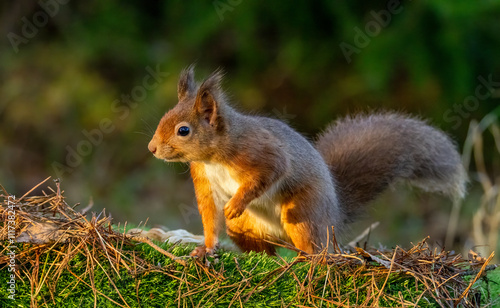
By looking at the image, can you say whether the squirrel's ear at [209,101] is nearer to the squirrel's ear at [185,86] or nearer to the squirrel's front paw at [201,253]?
the squirrel's ear at [185,86]

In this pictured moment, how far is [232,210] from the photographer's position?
225 centimetres

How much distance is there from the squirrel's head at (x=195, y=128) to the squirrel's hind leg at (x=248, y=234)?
0.35m

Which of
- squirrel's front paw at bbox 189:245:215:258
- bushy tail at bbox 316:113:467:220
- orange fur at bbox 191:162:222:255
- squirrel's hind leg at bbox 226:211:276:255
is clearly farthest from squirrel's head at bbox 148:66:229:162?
→ bushy tail at bbox 316:113:467:220

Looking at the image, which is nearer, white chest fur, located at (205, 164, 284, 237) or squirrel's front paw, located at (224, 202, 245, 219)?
squirrel's front paw, located at (224, 202, 245, 219)

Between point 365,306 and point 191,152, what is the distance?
866 mm

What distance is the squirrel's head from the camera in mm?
2277

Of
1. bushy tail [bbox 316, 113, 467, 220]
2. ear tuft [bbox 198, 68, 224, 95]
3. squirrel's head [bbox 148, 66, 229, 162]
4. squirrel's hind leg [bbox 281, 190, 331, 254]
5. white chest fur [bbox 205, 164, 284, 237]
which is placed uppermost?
ear tuft [bbox 198, 68, 224, 95]

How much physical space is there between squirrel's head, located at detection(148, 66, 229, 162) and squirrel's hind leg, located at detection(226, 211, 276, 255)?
13.8 inches

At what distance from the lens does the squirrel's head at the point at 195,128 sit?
2.28 metres

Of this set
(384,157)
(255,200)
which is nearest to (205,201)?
(255,200)

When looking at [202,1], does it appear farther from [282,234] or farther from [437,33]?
[282,234]

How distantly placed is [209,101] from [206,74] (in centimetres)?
275

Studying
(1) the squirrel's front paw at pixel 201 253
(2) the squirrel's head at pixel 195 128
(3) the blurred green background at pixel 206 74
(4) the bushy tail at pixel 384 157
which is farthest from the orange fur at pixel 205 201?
(3) the blurred green background at pixel 206 74

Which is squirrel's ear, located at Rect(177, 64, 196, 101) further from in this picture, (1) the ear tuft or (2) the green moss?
(2) the green moss
